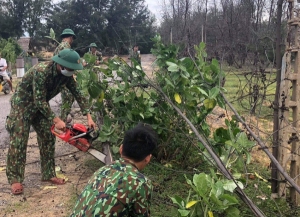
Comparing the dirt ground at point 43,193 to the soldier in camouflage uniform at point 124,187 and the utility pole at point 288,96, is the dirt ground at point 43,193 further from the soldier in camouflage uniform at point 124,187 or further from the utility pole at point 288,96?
the utility pole at point 288,96

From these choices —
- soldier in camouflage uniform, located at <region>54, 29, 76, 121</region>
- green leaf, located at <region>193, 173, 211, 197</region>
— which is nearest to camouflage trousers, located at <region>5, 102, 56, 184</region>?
soldier in camouflage uniform, located at <region>54, 29, 76, 121</region>

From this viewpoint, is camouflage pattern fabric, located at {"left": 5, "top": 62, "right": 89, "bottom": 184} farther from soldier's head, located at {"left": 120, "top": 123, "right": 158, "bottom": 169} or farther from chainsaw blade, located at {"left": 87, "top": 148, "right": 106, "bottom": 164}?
soldier's head, located at {"left": 120, "top": 123, "right": 158, "bottom": 169}

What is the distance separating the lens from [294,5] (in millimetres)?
3453

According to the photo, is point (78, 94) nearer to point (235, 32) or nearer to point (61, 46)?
point (61, 46)

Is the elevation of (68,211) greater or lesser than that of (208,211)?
lesser

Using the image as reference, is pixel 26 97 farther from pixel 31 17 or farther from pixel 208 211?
pixel 31 17

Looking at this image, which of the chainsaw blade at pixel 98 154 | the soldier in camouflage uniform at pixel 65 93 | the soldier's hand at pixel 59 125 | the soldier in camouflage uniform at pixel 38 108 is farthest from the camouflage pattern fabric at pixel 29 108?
the soldier in camouflage uniform at pixel 65 93

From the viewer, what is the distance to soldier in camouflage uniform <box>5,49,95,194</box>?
4008mm

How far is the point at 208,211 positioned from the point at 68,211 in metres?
1.89

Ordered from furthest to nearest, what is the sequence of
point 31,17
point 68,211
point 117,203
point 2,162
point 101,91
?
1. point 31,17
2. point 2,162
3. point 101,91
4. point 68,211
5. point 117,203

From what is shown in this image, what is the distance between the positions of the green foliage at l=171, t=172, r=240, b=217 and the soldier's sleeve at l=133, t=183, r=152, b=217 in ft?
1.07

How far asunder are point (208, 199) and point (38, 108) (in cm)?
240

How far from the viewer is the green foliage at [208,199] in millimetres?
2262

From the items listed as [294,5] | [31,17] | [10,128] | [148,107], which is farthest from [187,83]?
[31,17]
